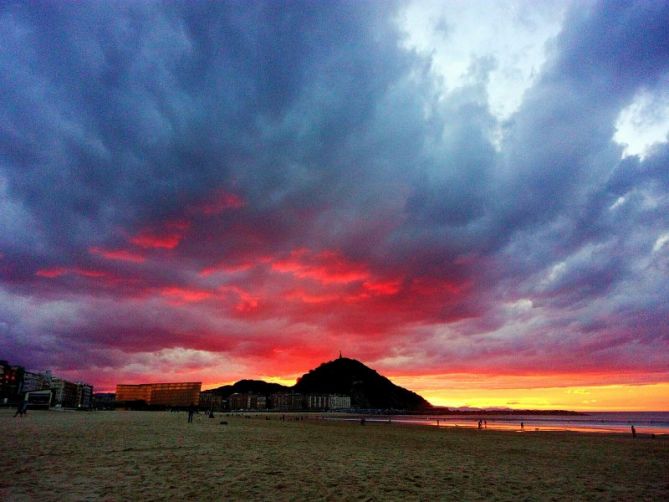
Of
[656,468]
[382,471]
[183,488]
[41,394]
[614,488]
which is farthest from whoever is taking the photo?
[41,394]

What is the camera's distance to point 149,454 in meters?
18.7

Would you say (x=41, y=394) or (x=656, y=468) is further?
(x=41, y=394)

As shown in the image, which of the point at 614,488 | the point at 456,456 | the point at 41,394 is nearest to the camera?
the point at 614,488

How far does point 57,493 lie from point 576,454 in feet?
99.6

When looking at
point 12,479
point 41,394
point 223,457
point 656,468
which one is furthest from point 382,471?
point 41,394

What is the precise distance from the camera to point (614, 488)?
1510 cm

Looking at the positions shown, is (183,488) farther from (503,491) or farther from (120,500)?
(503,491)

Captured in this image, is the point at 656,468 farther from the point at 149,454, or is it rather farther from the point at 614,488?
the point at 149,454

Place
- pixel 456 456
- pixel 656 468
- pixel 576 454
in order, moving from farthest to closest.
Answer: pixel 576 454, pixel 456 456, pixel 656 468

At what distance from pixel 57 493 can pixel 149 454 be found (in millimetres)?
8606

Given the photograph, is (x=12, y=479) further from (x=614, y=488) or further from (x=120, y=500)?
(x=614, y=488)

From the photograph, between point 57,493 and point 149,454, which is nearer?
point 57,493

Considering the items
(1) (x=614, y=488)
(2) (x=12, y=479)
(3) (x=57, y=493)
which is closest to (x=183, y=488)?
(3) (x=57, y=493)

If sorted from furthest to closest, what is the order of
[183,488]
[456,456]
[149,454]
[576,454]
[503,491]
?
[576,454], [456,456], [149,454], [503,491], [183,488]
